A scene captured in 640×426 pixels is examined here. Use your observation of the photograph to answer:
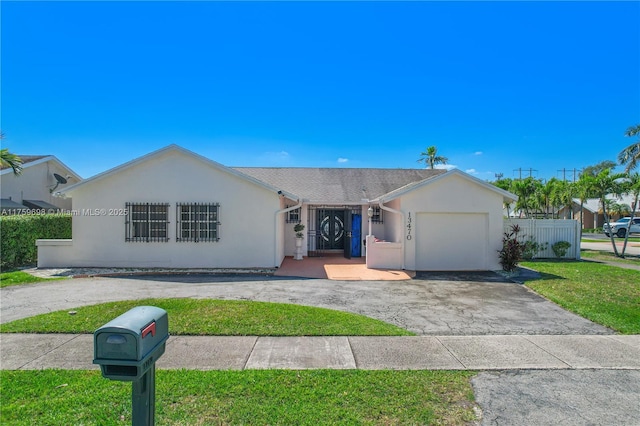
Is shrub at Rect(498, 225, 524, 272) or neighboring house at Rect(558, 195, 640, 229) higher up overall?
neighboring house at Rect(558, 195, 640, 229)

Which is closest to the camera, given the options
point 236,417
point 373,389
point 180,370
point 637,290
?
point 236,417

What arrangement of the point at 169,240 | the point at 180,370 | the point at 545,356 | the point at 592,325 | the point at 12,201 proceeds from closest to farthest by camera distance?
the point at 180,370 < the point at 545,356 < the point at 592,325 < the point at 169,240 < the point at 12,201

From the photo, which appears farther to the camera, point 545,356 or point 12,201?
point 12,201

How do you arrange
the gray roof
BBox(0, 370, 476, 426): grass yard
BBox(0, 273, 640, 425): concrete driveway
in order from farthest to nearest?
the gray roof, BBox(0, 273, 640, 425): concrete driveway, BBox(0, 370, 476, 426): grass yard

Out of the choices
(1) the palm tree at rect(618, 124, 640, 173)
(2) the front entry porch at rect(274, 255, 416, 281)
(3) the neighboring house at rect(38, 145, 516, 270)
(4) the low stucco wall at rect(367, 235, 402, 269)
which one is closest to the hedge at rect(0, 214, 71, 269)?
(3) the neighboring house at rect(38, 145, 516, 270)

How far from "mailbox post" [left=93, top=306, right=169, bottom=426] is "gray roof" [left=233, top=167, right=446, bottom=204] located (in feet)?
43.9

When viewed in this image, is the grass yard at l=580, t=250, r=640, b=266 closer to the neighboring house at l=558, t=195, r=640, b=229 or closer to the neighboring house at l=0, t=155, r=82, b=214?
the neighboring house at l=558, t=195, r=640, b=229

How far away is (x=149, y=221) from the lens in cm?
1252

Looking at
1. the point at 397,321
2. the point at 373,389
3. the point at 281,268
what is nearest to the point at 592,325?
the point at 397,321

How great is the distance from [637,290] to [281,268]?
34.5 ft

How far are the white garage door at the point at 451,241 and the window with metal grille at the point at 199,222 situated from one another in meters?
7.30

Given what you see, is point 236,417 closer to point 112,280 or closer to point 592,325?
point 592,325

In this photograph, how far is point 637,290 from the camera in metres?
9.35

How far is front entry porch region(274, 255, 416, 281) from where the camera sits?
11.2 meters
